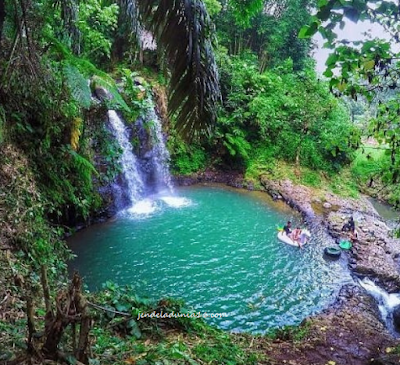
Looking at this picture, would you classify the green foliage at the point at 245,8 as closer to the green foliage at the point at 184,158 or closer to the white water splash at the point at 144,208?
the white water splash at the point at 144,208

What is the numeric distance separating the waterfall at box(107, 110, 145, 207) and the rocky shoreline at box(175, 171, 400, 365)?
2.30 metres

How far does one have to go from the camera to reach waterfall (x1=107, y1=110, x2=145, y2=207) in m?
11.7

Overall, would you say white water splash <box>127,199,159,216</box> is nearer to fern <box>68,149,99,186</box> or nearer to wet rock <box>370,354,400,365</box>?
fern <box>68,149,99,186</box>

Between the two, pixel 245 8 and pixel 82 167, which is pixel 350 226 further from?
pixel 245 8

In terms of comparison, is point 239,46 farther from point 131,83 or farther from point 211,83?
point 211,83

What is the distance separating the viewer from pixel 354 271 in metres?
9.06

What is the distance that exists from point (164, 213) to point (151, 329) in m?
7.63

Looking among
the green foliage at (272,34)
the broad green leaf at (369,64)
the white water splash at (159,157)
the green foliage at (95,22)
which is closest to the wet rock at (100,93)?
the green foliage at (95,22)

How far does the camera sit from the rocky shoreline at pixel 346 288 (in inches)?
200

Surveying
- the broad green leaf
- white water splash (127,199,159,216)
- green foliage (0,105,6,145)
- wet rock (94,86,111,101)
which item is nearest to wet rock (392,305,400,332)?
the broad green leaf

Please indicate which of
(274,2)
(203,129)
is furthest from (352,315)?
(274,2)

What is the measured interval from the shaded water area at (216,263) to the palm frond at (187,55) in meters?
4.36

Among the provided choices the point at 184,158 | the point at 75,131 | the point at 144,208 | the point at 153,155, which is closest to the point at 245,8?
the point at 75,131

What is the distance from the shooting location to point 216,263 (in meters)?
8.85
